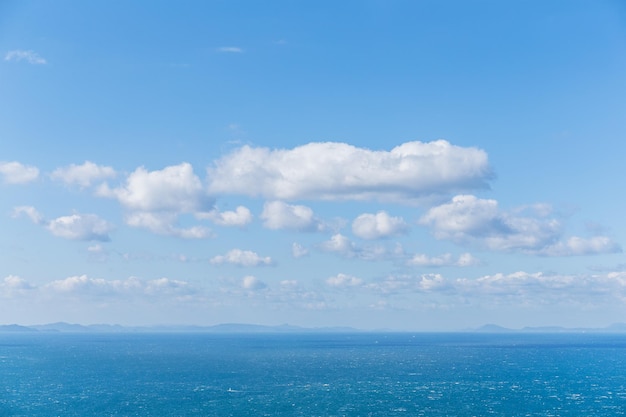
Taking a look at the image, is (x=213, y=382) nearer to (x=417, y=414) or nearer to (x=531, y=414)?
(x=417, y=414)

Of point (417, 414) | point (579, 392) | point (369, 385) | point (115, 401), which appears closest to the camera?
point (417, 414)

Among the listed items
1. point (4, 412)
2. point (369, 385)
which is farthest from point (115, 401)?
point (369, 385)

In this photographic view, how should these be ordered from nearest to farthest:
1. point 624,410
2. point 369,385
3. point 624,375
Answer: point 624,410 < point 369,385 < point 624,375

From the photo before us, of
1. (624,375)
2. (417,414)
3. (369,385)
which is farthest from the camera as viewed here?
(624,375)

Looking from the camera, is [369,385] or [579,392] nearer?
[579,392]

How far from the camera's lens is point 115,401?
134 m

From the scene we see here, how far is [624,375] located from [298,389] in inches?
4214

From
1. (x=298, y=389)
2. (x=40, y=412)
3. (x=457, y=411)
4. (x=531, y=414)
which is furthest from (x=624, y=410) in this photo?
(x=40, y=412)

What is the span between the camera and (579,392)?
490 ft

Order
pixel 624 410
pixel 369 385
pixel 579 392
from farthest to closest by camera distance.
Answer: pixel 369 385
pixel 579 392
pixel 624 410

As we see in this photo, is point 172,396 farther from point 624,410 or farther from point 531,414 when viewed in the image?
point 624,410

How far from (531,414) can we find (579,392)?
128 ft

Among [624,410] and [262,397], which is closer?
[624,410]

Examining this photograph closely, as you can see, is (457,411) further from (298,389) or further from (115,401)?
(115,401)
